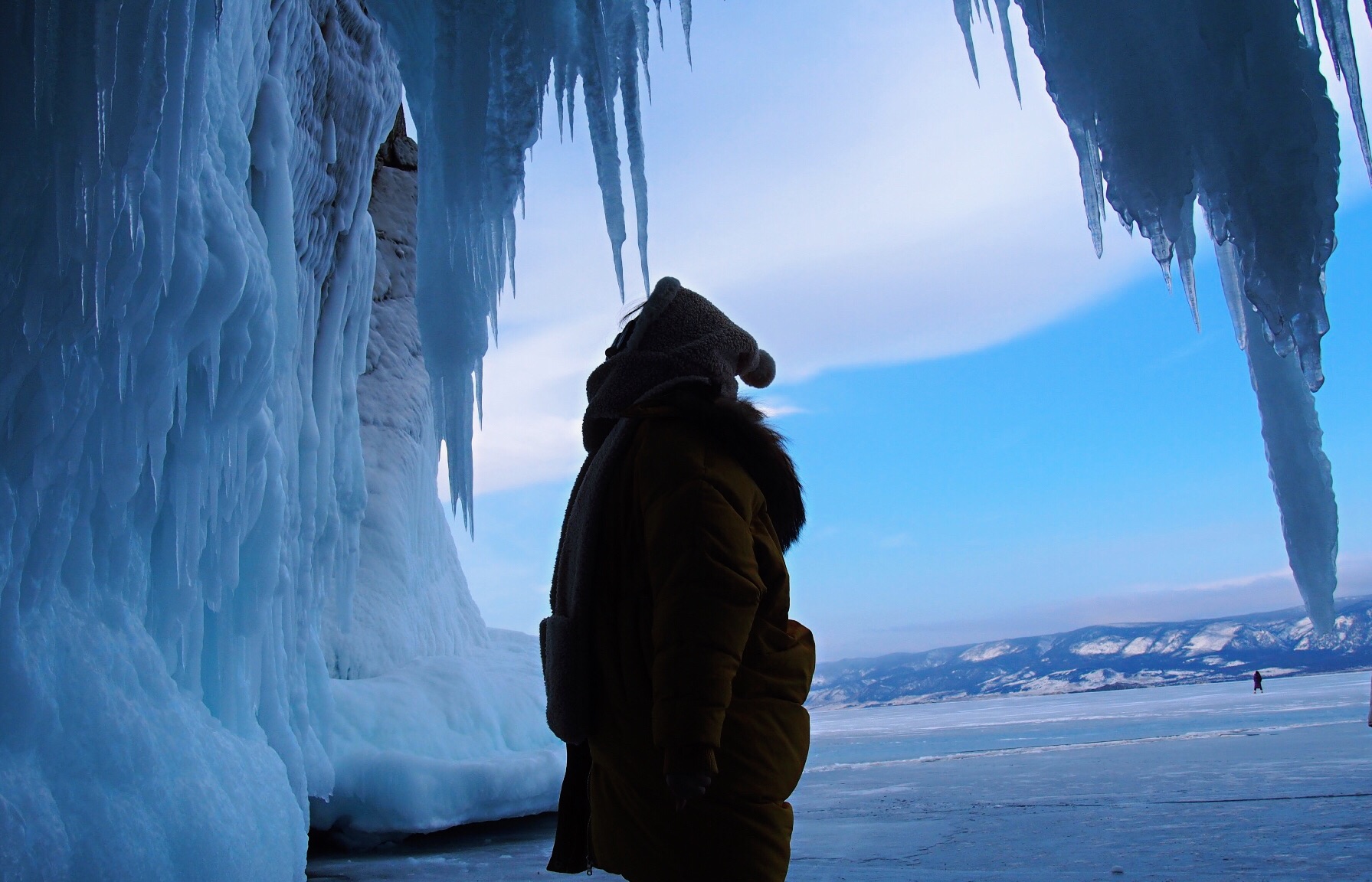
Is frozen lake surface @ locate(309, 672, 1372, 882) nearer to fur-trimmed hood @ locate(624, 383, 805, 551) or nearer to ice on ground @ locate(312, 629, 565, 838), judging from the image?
ice on ground @ locate(312, 629, 565, 838)

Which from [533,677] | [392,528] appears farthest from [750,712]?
[392,528]

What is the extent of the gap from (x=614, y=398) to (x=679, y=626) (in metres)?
0.45

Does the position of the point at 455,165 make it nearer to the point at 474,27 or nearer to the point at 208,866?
the point at 474,27

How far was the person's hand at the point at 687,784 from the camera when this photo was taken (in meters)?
1.16

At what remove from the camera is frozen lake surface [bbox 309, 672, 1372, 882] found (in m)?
2.24

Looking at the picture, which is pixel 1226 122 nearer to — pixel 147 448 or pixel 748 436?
pixel 748 436

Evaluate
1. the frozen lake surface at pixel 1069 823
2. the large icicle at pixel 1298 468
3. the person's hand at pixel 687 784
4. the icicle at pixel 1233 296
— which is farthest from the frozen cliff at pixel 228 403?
the large icicle at pixel 1298 468

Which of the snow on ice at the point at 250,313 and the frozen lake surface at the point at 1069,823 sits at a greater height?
the snow on ice at the point at 250,313

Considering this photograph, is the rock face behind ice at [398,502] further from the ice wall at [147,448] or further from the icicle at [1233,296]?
the icicle at [1233,296]

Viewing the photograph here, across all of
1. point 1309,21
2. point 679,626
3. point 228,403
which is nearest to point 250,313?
point 228,403

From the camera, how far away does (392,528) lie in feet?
19.0

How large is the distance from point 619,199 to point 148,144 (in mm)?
2367

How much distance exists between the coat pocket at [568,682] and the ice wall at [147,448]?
110 centimetres

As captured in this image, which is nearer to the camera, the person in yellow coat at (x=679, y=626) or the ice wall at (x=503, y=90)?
the person in yellow coat at (x=679, y=626)
